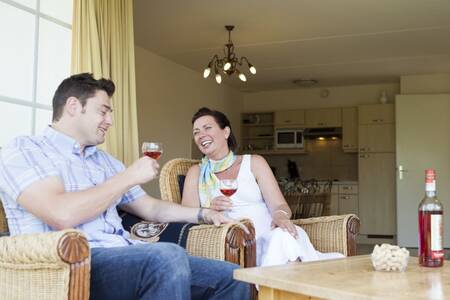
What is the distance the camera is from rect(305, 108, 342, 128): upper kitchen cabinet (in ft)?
27.4

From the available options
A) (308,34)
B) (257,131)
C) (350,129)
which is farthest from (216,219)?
(257,131)

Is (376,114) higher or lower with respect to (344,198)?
higher

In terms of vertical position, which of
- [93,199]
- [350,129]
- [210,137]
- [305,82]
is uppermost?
[305,82]

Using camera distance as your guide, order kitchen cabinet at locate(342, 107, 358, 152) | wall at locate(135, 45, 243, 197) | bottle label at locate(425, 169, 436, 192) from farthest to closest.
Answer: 1. kitchen cabinet at locate(342, 107, 358, 152)
2. wall at locate(135, 45, 243, 197)
3. bottle label at locate(425, 169, 436, 192)

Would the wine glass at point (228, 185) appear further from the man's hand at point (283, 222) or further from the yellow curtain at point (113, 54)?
the yellow curtain at point (113, 54)

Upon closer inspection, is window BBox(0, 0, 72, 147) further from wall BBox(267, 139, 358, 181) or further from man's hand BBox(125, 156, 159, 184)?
wall BBox(267, 139, 358, 181)

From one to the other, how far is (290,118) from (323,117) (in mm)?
550

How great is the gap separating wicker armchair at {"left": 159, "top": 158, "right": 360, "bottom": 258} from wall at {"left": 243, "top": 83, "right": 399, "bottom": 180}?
5.88 m

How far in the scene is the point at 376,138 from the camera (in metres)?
7.98

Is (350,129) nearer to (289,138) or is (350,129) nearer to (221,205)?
(289,138)

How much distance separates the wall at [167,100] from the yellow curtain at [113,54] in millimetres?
2786

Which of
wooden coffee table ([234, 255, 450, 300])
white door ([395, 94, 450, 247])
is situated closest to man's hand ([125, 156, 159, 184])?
wooden coffee table ([234, 255, 450, 300])

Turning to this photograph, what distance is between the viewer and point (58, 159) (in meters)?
1.80

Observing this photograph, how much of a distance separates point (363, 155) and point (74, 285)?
718 centimetres
